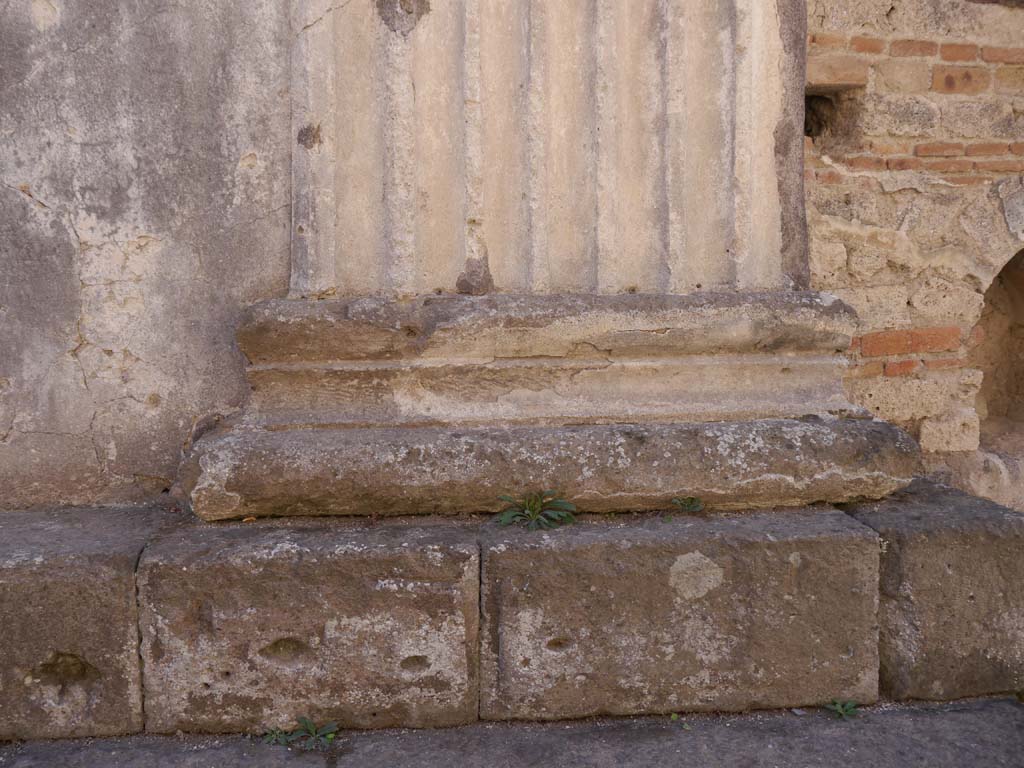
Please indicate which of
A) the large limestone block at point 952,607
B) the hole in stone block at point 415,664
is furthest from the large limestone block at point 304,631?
the large limestone block at point 952,607

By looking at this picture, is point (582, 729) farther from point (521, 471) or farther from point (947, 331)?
point (947, 331)

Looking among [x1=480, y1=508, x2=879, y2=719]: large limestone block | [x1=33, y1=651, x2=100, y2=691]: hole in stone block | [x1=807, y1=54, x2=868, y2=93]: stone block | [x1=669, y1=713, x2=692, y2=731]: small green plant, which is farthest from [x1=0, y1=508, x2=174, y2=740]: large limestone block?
[x1=807, y1=54, x2=868, y2=93]: stone block

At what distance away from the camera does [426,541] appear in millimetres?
2039

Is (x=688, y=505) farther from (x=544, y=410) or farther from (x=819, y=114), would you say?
(x=819, y=114)

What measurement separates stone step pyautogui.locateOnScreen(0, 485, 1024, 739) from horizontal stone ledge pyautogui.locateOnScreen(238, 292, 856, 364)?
519 millimetres

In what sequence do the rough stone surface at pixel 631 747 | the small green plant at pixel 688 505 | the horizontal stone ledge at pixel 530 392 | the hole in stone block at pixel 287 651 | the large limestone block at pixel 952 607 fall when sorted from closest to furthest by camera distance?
the rough stone surface at pixel 631 747 < the hole in stone block at pixel 287 651 < the large limestone block at pixel 952 607 < the small green plant at pixel 688 505 < the horizontal stone ledge at pixel 530 392

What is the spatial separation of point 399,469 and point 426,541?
237mm

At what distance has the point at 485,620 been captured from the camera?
2039 millimetres

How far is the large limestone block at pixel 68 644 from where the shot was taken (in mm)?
1951

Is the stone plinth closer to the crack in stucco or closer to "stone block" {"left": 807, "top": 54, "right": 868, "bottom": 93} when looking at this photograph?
the crack in stucco

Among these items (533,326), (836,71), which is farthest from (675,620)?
(836,71)

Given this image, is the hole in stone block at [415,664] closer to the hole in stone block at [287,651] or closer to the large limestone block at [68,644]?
the hole in stone block at [287,651]

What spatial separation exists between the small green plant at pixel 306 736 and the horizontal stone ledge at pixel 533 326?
0.99m

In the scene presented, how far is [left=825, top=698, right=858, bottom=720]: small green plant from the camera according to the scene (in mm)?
2086
